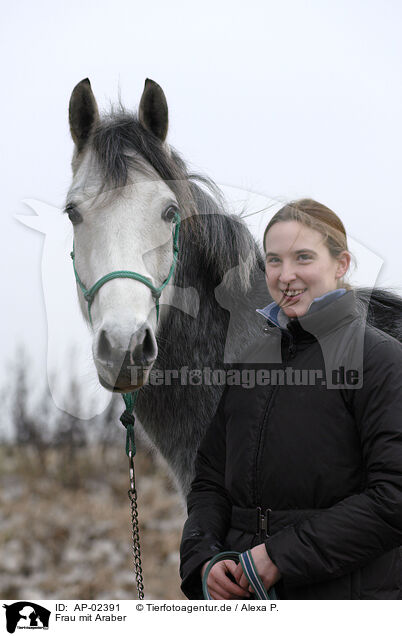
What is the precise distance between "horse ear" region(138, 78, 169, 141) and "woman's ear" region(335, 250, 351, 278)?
3.77 ft

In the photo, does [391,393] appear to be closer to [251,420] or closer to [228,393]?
[251,420]

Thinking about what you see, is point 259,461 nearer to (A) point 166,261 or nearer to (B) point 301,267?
(B) point 301,267

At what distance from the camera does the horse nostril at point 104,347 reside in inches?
76.2

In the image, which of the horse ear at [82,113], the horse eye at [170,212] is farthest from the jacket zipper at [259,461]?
the horse ear at [82,113]

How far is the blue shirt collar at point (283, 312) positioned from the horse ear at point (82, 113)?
1266 mm

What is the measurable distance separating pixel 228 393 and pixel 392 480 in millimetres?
654

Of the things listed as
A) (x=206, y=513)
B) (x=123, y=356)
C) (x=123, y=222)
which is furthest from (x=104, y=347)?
(x=206, y=513)

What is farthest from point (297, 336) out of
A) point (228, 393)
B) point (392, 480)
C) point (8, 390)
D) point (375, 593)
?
point (8, 390)

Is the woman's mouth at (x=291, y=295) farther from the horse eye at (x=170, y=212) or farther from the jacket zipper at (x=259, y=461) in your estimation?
the horse eye at (x=170, y=212)

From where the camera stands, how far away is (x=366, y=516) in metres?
1.51

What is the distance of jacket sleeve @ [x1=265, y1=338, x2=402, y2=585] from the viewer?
1511 mm

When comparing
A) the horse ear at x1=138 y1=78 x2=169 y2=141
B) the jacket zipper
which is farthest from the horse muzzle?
the horse ear at x1=138 y1=78 x2=169 y2=141

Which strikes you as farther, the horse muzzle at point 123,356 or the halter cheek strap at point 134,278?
the halter cheek strap at point 134,278

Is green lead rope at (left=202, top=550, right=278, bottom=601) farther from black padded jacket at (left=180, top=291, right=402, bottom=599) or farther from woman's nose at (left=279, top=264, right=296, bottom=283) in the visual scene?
woman's nose at (left=279, top=264, right=296, bottom=283)
